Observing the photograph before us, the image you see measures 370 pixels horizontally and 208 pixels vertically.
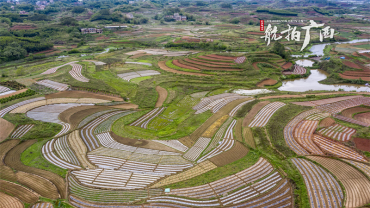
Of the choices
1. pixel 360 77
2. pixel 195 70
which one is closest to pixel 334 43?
pixel 360 77

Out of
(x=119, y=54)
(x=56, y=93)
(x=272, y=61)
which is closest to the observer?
(x=56, y=93)

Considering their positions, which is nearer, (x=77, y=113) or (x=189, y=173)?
(x=189, y=173)

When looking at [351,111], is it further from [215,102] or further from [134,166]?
[134,166]

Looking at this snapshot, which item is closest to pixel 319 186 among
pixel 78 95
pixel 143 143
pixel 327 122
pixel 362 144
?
pixel 362 144

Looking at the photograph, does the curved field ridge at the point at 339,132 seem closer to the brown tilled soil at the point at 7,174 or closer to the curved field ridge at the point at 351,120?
the curved field ridge at the point at 351,120

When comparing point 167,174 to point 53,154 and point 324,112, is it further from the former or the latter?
point 324,112

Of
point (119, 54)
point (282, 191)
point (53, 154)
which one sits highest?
point (119, 54)

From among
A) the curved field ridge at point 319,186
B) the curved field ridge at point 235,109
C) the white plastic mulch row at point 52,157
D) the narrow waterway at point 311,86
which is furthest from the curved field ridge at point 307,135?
the white plastic mulch row at point 52,157
